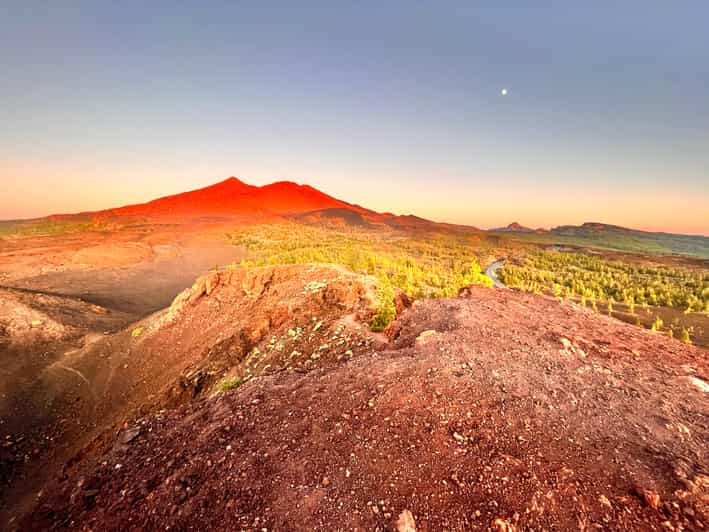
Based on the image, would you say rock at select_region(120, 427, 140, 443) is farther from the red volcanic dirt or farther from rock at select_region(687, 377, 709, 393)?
rock at select_region(687, 377, 709, 393)

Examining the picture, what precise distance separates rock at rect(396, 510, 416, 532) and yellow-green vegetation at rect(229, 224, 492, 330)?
726 centimetres

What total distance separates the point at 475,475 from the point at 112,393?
1707 centimetres

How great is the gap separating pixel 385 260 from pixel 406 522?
43733 millimetres

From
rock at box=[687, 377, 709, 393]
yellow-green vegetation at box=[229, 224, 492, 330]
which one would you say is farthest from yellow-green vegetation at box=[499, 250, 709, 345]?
rock at box=[687, 377, 709, 393]

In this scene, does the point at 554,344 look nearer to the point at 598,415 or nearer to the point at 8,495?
the point at 598,415

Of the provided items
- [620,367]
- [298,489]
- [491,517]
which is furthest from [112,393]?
[620,367]

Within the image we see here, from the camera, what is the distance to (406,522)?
3.72 meters

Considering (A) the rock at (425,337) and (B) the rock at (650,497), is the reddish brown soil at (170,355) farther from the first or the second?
Answer: (B) the rock at (650,497)

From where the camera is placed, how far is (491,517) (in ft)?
12.4

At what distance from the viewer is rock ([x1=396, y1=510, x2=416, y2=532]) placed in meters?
3.65

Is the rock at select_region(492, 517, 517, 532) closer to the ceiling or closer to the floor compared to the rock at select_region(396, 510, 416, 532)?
closer to the ceiling

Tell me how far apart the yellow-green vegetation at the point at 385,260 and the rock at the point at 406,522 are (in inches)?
286

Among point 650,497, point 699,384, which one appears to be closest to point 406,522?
point 650,497

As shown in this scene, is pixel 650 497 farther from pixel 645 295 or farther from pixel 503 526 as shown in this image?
pixel 645 295
